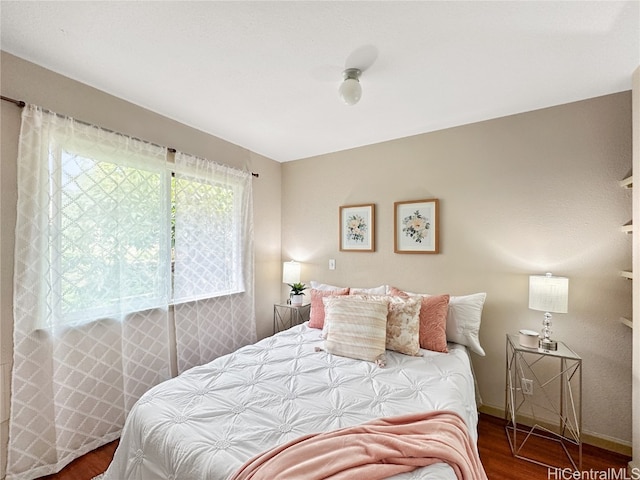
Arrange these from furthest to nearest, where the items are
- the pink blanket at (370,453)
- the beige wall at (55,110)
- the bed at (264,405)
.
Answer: the beige wall at (55,110), the bed at (264,405), the pink blanket at (370,453)

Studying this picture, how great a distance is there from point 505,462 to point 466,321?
0.90m

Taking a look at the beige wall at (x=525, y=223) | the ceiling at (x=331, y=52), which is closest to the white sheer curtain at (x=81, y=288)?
the ceiling at (x=331, y=52)

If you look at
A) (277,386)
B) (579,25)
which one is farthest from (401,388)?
(579,25)

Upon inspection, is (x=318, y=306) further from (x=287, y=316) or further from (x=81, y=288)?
(x=81, y=288)

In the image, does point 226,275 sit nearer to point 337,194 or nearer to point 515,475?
point 337,194

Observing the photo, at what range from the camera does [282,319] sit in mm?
3375

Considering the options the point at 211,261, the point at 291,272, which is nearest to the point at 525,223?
the point at 291,272

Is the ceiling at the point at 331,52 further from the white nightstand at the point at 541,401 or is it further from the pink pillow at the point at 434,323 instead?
the white nightstand at the point at 541,401

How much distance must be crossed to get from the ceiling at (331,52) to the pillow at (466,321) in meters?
1.57

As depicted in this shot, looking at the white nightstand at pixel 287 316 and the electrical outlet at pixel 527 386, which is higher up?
the white nightstand at pixel 287 316

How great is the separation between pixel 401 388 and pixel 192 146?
2596mm

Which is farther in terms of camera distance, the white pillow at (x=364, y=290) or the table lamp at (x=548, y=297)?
the white pillow at (x=364, y=290)

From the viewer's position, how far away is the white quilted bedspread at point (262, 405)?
110 cm

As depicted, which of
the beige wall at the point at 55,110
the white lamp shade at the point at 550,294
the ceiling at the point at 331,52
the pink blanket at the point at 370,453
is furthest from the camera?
the white lamp shade at the point at 550,294
